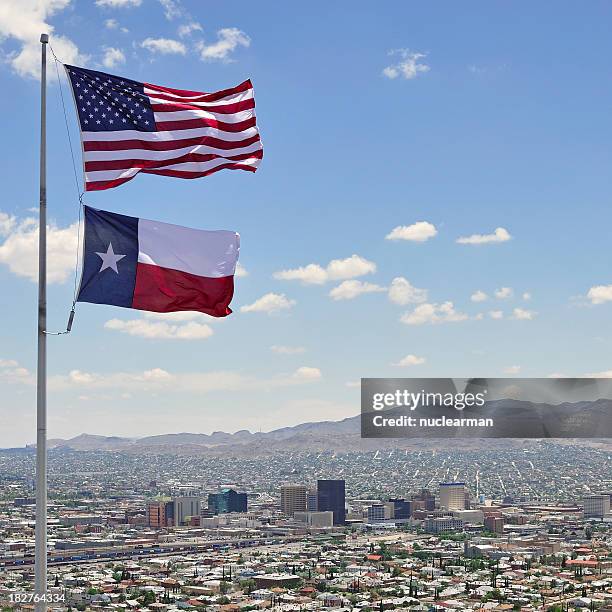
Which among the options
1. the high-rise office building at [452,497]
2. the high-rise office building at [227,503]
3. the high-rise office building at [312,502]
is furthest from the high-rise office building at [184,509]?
the high-rise office building at [452,497]

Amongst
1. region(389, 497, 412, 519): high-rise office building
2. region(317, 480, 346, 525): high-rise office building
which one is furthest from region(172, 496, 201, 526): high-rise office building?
region(389, 497, 412, 519): high-rise office building

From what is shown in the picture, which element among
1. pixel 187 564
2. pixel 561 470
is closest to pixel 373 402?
pixel 187 564

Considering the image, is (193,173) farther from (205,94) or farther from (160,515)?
(160,515)

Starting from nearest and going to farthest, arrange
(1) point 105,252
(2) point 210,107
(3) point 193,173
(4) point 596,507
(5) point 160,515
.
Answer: (1) point 105,252
(3) point 193,173
(2) point 210,107
(4) point 596,507
(5) point 160,515

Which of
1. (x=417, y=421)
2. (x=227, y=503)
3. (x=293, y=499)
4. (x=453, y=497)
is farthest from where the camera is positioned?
(x=227, y=503)

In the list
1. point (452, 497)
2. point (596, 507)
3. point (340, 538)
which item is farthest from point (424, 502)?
point (340, 538)

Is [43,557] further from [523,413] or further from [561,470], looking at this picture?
[561,470]
